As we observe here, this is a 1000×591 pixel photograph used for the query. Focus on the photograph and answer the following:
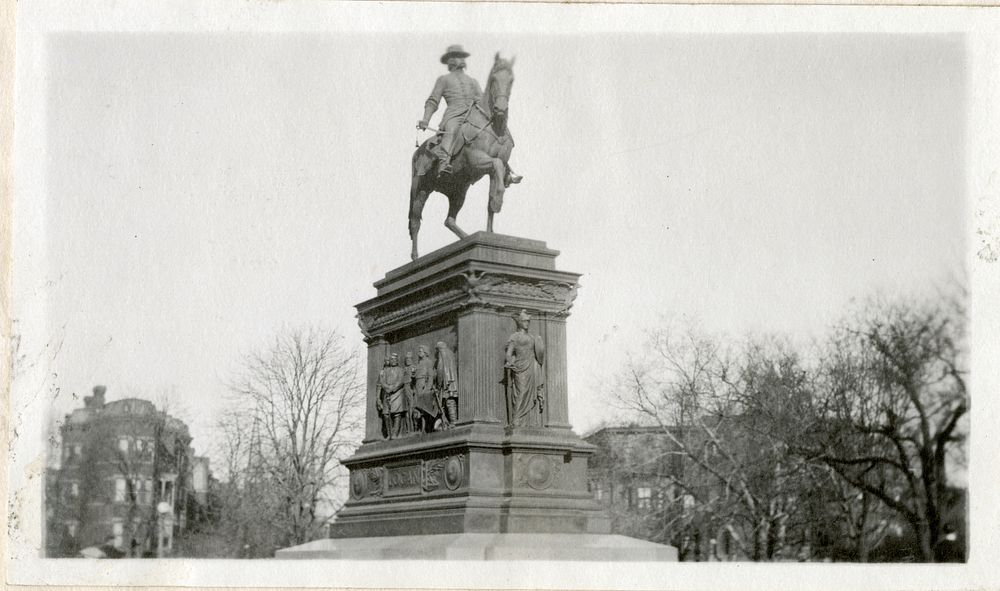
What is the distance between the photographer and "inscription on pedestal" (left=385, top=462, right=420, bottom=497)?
61.2 ft

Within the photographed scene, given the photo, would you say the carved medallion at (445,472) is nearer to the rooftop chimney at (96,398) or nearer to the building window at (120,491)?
the rooftop chimney at (96,398)

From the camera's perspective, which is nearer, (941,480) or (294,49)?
(294,49)

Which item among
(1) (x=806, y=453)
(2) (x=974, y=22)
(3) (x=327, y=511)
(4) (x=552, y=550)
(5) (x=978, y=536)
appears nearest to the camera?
(5) (x=978, y=536)

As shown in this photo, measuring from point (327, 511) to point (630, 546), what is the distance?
2645 centimetres

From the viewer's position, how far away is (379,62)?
16.8 m

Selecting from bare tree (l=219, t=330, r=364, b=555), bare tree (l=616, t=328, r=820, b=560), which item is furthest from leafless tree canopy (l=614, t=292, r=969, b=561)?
bare tree (l=219, t=330, r=364, b=555)

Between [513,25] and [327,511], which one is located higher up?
[513,25]

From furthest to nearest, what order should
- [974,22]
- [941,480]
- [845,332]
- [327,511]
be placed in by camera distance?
[327,511] < [845,332] < [941,480] < [974,22]

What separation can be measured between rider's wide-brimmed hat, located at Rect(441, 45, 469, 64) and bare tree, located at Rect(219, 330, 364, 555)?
2012 centimetres

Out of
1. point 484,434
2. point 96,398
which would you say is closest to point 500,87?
point 484,434

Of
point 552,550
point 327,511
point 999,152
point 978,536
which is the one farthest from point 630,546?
point 327,511

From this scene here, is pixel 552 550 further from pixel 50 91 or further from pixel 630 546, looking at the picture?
pixel 50 91

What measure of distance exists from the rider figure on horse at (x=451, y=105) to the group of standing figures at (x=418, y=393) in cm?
288

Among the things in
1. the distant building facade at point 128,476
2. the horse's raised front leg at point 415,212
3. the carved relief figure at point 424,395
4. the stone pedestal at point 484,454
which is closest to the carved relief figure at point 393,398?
the stone pedestal at point 484,454
